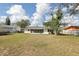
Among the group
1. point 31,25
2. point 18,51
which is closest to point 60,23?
point 31,25

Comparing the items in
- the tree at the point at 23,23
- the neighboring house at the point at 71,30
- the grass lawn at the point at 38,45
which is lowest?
the grass lawn at the point at 38,45

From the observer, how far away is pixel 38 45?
3.74 meters

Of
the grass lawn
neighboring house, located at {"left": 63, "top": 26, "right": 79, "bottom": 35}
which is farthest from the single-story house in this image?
neighboring house, located at {"left": 63, "top": 26, "right": 79, "bottom": 35}

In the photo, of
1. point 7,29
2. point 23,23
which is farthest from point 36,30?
point 7,29

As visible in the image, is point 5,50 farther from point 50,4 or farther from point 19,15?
point 50,4

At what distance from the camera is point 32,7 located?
372 centimetres

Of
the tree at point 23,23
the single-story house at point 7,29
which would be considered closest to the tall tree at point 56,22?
the tree at point 23,23

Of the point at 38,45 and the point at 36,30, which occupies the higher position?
the point at 36,30

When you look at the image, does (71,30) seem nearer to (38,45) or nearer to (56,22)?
(56,22)

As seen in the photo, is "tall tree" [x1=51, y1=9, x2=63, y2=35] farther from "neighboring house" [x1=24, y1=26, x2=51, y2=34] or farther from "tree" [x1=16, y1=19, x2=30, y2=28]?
"tree" [x1=16, y1=19, x2=30, y2=28]

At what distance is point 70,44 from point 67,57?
165 mm

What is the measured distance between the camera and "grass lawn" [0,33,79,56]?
3.71m

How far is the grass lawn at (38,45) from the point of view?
12.2 feet

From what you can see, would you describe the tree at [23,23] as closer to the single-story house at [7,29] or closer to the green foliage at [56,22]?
the single-story house at [7,29]
